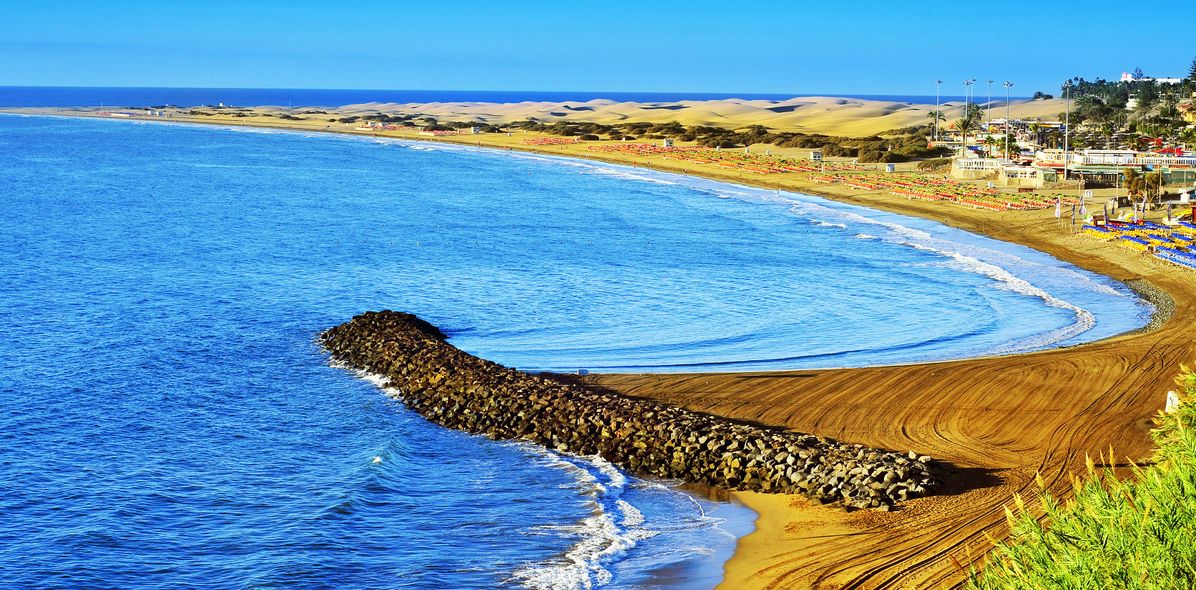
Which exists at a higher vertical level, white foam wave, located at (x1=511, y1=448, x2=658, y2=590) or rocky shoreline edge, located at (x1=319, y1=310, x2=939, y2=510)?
rocky shoreline edge, located at (x1=319, y1=310, x2=939, y2=510)

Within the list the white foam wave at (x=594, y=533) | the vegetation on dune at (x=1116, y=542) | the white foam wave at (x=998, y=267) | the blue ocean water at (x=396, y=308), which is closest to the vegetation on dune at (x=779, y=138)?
the blue ocean water at (x=396, y=308)

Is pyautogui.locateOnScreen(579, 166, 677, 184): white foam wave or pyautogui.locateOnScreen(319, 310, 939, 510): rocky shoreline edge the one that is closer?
pyautogui.locateOnScreen(319, 310, 939, 510): rocky shoreline edge

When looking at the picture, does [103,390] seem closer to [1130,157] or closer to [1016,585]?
[1016,585]

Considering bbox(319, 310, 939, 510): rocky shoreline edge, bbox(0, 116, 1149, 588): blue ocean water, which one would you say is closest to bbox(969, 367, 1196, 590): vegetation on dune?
bbox(0, 116, 1149, 588): blue ocean water

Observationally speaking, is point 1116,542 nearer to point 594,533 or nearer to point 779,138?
point 594,533

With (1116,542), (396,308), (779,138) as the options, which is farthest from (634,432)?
(779,138)

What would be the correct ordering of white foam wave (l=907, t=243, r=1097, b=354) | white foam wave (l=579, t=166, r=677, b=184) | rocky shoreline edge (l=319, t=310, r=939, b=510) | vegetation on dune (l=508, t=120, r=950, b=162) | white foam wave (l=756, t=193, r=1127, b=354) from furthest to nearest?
vegetation on dune (l=508, t=120, r=950, b=162) → white foam wave (l=579, t=166, r=677, b=184) → white foam wave (l=756, t=193, r=1127, b=354) → white foam wave (l=907, t=243, r=1097, b=354) → rocky shoreline edge (l=319, t=310, r=939, b=510)

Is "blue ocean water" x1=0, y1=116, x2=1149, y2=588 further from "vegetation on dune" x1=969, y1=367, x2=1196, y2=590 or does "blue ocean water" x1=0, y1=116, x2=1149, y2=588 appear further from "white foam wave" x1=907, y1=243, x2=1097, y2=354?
"vegetation on dune" x1=969, y1=367, x2=1196, y2=590
